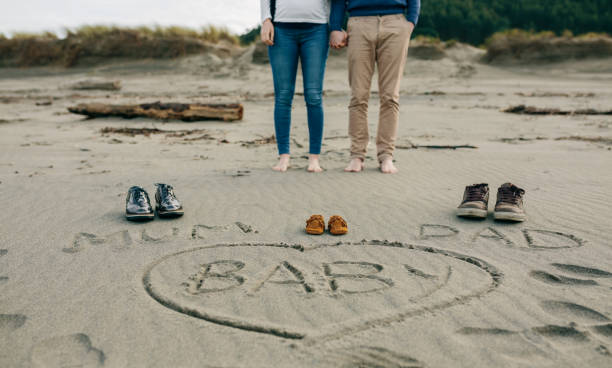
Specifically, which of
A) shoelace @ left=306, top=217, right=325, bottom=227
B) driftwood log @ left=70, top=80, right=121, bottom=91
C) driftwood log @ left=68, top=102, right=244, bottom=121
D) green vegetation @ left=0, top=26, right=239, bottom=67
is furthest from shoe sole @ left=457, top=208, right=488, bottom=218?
green vegetation @ left=0, top=26, right=239, bottom=67

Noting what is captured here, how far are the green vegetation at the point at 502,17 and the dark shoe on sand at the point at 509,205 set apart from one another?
20694mm

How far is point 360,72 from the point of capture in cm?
422

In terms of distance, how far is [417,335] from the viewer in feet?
5.32

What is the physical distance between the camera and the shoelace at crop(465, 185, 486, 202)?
9.88 ft

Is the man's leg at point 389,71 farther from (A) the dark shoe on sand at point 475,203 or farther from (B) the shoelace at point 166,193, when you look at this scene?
(B) the shoelace at point 166,193

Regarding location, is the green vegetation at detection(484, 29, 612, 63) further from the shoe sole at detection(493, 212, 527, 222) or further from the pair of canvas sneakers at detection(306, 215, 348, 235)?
the pair of canvas sneakers at detection(306, 215, 348, 235)

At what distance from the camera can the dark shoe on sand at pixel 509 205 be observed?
112 inches

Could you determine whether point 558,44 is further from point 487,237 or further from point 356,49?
point 487,237

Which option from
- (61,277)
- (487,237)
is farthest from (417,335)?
(61,277)

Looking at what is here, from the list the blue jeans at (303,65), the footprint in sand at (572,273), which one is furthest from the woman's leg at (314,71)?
the footprint in sand at (572,273)

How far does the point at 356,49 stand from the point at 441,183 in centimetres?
134

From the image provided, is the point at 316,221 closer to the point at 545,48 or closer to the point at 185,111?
the point at 185,111

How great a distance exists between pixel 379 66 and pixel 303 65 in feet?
2.17

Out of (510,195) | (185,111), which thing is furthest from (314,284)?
(185,111)
